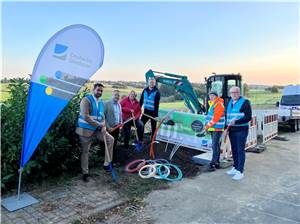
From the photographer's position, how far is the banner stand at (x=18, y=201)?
150 inches

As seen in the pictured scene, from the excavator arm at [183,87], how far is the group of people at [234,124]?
3860 mm

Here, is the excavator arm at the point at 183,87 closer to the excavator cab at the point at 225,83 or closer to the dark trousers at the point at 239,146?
the excavator cab at the point at 225,83

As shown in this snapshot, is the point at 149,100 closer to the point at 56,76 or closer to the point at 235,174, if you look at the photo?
the point at 235,174

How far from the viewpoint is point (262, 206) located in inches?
158

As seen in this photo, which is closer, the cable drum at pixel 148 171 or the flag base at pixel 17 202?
the flag base at pixel 17 202

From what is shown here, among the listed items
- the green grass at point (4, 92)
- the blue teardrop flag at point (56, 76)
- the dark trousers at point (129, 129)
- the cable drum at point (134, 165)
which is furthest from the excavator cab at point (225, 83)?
the green grass at point (4, 92)

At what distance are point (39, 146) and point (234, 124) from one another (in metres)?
3.74

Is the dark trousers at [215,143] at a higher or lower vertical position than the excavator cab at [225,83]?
lower

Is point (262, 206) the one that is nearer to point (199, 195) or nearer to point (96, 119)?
point (199, 195)

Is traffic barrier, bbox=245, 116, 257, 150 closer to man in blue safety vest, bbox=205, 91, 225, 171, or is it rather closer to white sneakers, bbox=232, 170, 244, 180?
man in blue safety vest, bbox=205, 91, 225, 171

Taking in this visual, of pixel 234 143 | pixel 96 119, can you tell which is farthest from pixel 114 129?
pixel 234 143

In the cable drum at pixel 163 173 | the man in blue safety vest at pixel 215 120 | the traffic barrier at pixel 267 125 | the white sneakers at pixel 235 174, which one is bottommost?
the white sneakers at pixel 235 174

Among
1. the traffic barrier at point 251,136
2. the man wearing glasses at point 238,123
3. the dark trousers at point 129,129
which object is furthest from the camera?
the traffic barrier at point 251,136

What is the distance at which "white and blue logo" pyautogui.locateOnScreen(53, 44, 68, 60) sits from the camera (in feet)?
13.3
